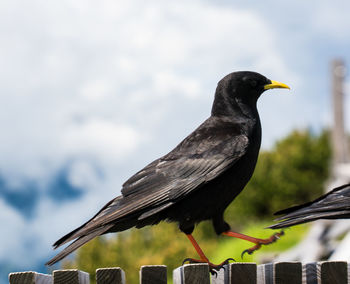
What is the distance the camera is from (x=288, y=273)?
12.0ft

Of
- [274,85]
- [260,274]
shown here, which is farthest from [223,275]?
[274,85]

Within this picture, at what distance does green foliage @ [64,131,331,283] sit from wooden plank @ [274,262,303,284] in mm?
10442

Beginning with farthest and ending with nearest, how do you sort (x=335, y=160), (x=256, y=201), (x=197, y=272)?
(x=256, y=201)
(x=335, y=160)
(x=197, y=272)

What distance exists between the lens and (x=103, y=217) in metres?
3.94

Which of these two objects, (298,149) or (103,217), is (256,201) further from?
(103,217)

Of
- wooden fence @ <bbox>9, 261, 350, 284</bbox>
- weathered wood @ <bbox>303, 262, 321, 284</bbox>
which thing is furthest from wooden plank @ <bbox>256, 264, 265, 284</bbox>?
weathered wood @ <bbox>303, 262, 321, 284</bbox>

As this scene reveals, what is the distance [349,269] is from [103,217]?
1600 mm

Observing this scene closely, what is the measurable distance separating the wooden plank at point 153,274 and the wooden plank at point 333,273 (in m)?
0.98

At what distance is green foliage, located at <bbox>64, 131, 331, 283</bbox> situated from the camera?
46.9 feet

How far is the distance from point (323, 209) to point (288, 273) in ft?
3.43

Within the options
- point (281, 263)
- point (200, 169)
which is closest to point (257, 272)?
point (281, 263)

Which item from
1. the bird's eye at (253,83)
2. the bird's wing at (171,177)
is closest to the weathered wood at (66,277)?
the bird's wing at (171,177)

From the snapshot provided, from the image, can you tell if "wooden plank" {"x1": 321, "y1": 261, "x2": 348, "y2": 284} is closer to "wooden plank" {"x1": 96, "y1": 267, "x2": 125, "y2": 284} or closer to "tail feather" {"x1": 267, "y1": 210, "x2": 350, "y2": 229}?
"tail feather" {"x1": 267, "y1": 210, "x2": 350, "y2": 229}

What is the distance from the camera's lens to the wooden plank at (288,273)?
12.0 ft
